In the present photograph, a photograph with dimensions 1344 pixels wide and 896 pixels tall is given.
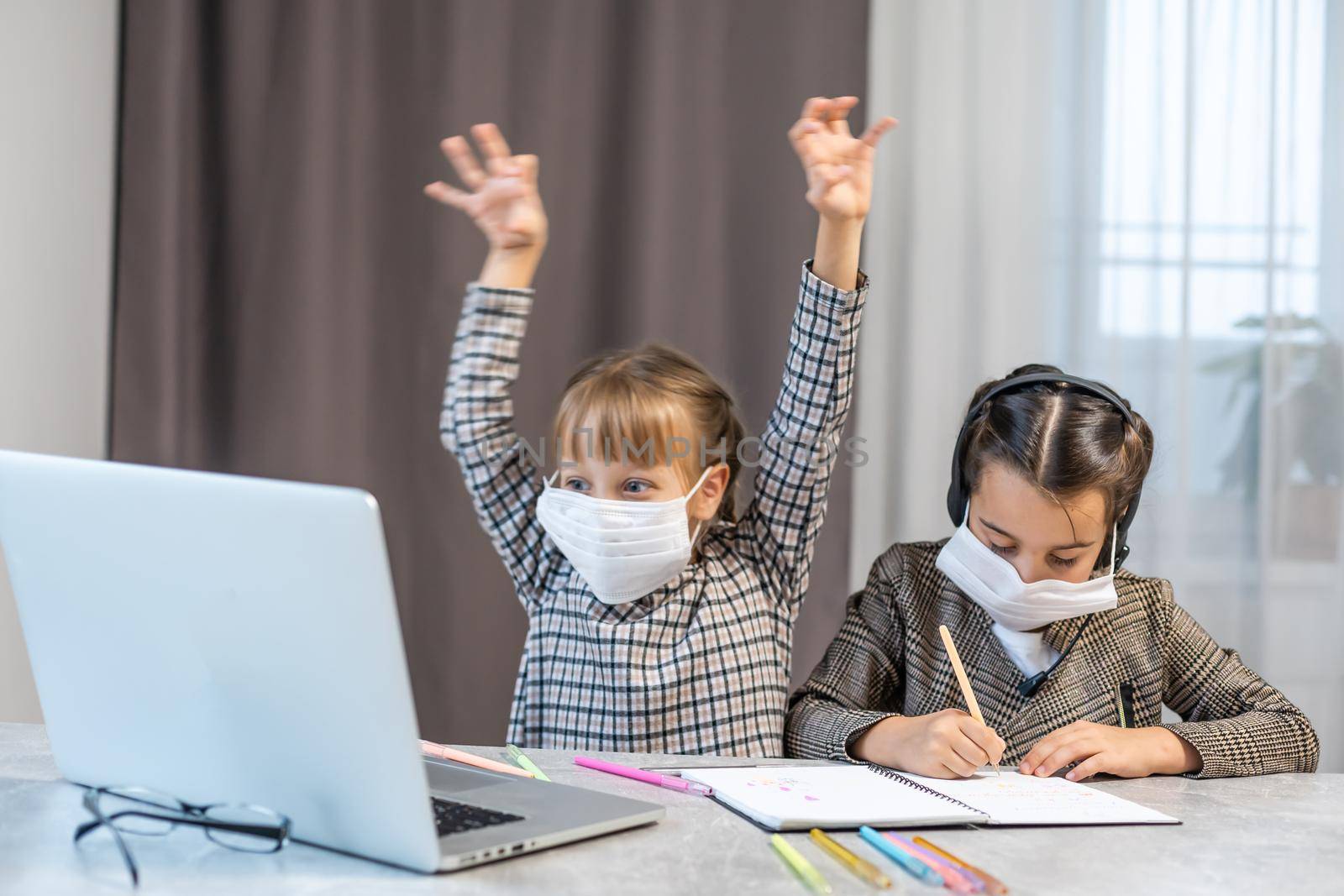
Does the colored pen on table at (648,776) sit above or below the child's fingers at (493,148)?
below

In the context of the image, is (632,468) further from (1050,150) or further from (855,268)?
(1050,150)

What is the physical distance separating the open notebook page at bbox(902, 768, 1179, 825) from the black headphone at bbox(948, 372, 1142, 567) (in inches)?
15.7

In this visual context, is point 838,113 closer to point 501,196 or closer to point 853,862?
point 501,196

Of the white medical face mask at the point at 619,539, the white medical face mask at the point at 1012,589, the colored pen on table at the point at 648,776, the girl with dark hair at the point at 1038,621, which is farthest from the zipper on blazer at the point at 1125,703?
the colored pen on table at the point at 648,776

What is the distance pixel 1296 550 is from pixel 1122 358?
453 mm

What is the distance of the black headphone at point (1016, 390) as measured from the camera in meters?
1.31

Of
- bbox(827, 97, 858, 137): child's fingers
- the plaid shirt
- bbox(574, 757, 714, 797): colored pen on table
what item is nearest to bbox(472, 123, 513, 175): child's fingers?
the plaid shirt

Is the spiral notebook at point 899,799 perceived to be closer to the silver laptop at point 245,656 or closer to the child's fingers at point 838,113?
the silver laptop at point 245,656

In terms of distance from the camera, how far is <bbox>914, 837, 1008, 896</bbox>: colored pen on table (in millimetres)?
669

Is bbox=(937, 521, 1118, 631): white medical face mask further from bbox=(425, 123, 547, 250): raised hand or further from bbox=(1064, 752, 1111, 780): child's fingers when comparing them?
bbox=(425, 123, 547, 250): raised hand

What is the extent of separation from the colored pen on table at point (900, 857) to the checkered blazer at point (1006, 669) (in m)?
0.43

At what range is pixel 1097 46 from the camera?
2.02m

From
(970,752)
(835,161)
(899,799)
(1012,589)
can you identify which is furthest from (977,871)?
(835,161)

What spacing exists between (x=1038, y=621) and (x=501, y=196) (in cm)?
82
